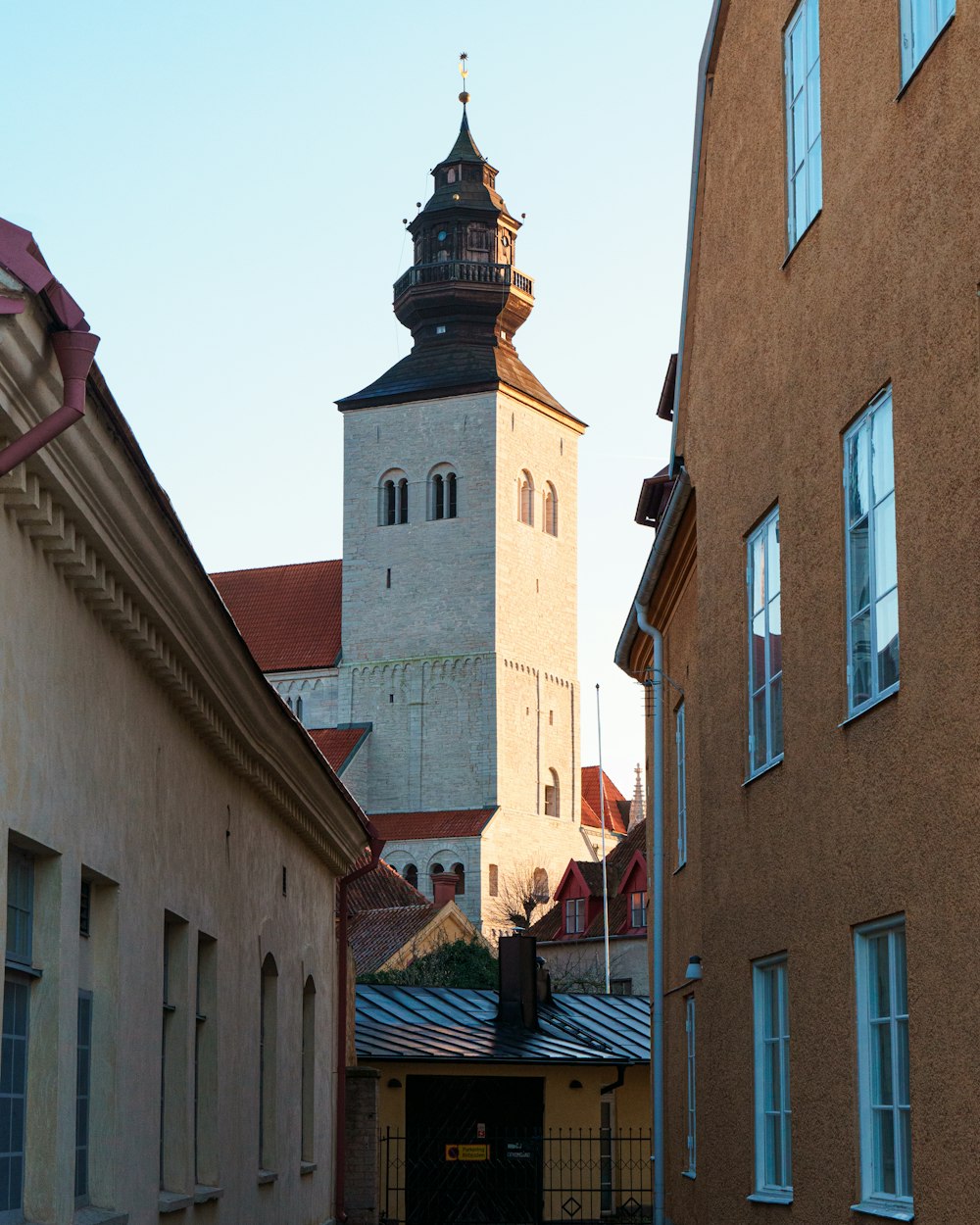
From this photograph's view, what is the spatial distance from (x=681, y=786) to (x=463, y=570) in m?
70.9

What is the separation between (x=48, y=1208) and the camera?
314 inches

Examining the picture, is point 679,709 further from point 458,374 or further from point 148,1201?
point 458,374

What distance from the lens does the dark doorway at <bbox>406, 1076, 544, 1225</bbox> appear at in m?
27.5

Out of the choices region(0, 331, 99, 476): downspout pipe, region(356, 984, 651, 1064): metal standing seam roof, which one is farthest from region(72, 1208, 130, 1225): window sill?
region(356, 984, 651, 1064): metal standing seam roof

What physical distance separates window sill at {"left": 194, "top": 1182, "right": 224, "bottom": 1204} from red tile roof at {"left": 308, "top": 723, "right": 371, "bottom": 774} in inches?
2852

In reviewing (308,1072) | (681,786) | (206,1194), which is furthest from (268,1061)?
(681,786)

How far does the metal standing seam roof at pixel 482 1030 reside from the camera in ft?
88.6

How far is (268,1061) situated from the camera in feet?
50.8

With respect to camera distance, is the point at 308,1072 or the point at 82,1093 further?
the point at 308,1072

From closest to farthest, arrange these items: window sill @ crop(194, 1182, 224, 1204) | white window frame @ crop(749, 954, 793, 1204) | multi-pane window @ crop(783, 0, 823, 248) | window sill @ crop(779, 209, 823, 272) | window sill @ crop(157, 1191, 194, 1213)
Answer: window sill @ crop(779, 209, 823, 272), multi-pane window @ crop(783, 0, 823, 248), window sill @ crop(157, 1191, 194, 1213), white window frame @ crop(749, 954, 793, 1204), window sill @ crop(194, 1182, 224, 1204)

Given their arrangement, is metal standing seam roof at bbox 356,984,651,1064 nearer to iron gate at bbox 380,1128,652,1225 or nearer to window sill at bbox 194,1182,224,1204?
iron gate at bbox 380,1128,652,1225

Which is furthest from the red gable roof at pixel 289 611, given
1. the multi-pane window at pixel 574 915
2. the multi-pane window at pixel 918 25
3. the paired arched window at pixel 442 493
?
the multi-pane window at pixel 918 25

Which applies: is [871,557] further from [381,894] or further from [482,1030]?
[381,894]

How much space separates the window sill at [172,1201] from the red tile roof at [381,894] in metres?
51.1
